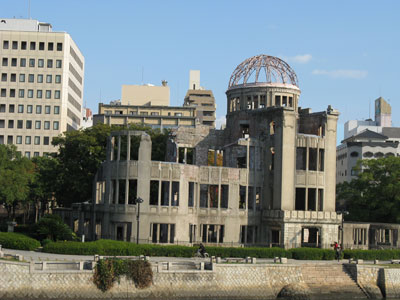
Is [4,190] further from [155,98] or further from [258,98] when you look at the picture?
[155,98]

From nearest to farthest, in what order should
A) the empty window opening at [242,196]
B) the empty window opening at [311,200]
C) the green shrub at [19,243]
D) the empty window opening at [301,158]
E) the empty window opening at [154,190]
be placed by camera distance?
the green shrub at [19,243] < the empty window opening at [311,200] < the empty window opening at [242,196] < the empty window opening at [301,158] < the empty window opening at [154,190]

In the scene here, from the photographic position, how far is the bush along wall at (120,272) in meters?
48.8

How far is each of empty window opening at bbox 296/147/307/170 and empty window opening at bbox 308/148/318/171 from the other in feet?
1.85

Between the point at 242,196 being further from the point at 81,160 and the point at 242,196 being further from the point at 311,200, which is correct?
the point at 81,160

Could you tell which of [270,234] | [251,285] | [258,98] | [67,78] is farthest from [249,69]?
[67,78]

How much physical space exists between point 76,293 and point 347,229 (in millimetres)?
37269

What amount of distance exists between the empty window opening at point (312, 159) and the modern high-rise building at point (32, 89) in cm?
6606

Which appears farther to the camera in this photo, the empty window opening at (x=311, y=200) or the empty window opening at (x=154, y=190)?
the empty window opening at (x=154, y=190)

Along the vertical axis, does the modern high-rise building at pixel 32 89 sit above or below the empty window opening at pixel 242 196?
above

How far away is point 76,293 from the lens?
47.9m

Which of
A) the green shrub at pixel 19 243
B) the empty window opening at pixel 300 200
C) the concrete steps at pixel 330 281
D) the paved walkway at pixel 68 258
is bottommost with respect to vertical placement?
the concrete steps at pixel 330 281

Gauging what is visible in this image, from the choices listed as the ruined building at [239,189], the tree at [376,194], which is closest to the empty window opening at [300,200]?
the ruined building at [239,189]

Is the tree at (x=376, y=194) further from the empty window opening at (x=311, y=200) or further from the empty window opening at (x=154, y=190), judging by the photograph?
the empty window opening at (x=154, y=190)

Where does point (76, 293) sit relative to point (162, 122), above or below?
below
